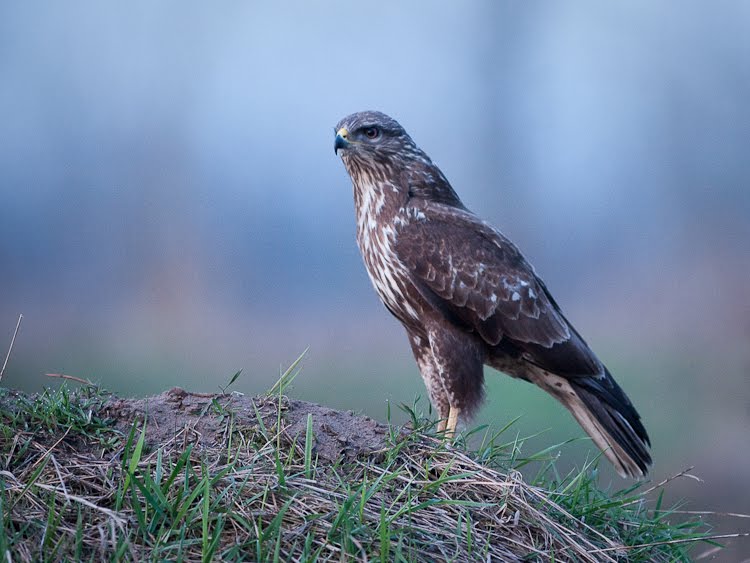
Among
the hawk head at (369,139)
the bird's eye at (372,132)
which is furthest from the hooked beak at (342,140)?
the bird's eye at (372,132)

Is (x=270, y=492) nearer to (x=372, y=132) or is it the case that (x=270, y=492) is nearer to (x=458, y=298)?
(x=458, y=298)

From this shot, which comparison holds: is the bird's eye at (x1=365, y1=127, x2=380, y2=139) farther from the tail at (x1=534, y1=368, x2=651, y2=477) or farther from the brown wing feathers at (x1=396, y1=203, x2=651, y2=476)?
the tail at (x1=534, y1=368, x2=651, y2=477)

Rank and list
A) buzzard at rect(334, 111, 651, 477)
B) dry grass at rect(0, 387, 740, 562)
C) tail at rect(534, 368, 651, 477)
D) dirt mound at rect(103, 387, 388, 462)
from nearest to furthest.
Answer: dry grass at rect(0, 387, 740, 562)
dirt mound at rect(103, 387, 388, 462)
buzzard at rect(334, 111, 651, 477)
tail at rect(534, 368, 651, 477)

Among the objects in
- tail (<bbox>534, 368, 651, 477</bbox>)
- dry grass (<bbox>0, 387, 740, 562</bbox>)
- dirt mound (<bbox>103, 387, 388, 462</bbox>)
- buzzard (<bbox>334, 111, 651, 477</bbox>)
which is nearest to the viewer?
dry grass (<bbox>0, 387, 740, 562</bbox>)

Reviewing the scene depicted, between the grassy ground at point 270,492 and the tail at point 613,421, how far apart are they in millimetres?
907

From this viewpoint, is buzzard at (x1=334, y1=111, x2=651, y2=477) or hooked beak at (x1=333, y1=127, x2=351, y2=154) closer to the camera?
buzzard at (x1=334, y1=111, x2=651, y2=477)

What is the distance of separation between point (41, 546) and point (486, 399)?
7.61 ft

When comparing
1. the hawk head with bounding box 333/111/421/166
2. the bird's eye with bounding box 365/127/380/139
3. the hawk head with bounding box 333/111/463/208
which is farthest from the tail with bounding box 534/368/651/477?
the bird's eye with bounding box 365/127/380/139

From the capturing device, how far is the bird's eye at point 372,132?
4.02 meters

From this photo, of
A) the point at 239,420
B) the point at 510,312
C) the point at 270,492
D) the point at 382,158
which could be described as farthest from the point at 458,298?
the point at 270,492

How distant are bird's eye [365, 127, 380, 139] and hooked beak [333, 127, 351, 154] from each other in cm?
12

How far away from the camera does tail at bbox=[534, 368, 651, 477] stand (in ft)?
12.5

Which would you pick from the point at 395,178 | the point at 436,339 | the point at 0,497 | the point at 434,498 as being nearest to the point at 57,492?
the point at 0,497

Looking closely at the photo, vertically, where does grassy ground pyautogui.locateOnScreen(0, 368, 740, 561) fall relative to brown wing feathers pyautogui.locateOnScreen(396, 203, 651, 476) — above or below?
below
